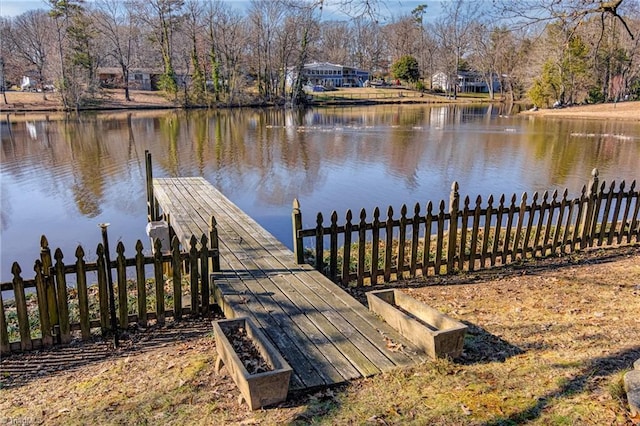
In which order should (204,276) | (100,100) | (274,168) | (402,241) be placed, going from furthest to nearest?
(100,100) < (274,168) < (402,241) < (204,276)

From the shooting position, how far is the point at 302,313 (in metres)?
5.16

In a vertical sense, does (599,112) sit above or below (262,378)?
above

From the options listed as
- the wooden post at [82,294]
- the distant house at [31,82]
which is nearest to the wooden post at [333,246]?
the wooden post at [82,294]

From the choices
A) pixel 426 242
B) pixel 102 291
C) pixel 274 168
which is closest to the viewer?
pixel 102 291

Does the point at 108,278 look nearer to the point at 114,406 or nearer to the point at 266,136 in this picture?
the point at 114,406

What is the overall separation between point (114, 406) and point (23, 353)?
6.30ft

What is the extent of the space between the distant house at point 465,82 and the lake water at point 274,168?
57.3m

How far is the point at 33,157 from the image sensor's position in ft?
72.6

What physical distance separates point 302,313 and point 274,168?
14.7 m

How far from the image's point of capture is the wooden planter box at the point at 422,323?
13.7ft

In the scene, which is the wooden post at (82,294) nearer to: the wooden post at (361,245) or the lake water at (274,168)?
the wooden post at (361,245)

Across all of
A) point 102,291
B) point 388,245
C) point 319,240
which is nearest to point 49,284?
point 102,291

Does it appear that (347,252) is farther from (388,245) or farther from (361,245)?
(388,245)

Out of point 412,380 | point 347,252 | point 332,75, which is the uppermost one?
point 332,75
